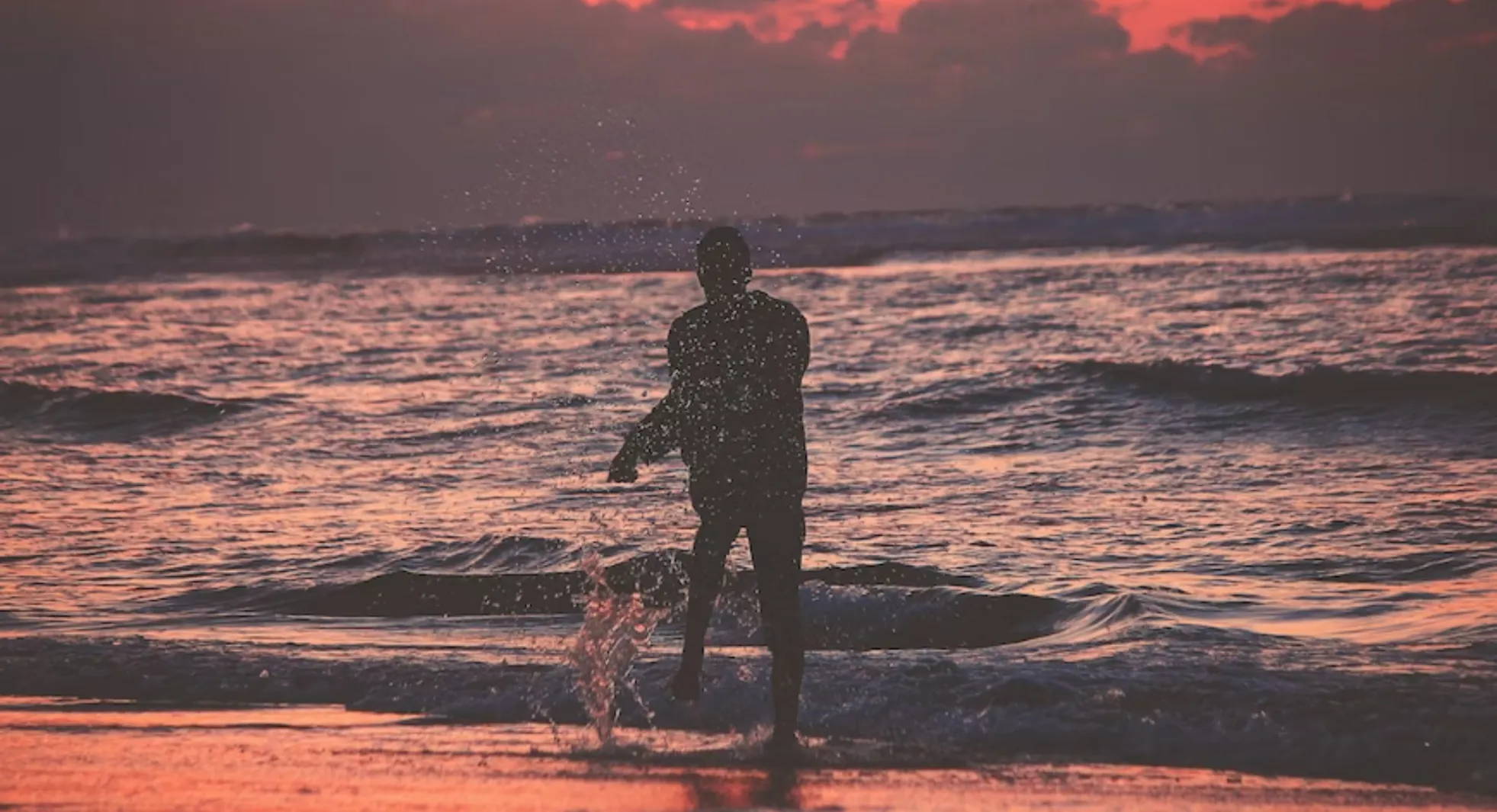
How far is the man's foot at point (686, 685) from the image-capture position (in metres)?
6.07

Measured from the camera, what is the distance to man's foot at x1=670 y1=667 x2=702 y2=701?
6.07 meters

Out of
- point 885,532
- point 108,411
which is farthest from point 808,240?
point 885,532

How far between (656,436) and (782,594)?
0.73m

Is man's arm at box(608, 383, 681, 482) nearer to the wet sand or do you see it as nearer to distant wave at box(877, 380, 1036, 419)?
the wet sand

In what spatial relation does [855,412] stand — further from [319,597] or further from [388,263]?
[388,263]

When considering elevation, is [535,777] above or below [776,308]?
below

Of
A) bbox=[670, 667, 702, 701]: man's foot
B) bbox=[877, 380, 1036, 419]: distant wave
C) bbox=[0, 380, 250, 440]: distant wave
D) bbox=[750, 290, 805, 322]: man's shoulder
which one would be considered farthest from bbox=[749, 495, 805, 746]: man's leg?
bbox=[0, 380, 250, 440]: distant wave

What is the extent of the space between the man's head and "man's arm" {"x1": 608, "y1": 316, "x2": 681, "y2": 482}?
0.71ft

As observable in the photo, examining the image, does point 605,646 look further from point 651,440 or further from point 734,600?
point 734,600

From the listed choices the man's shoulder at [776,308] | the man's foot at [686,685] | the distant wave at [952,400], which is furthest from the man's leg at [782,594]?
the distant wave at [952,400]

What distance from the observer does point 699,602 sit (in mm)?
6074

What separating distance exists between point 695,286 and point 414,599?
82.8ft

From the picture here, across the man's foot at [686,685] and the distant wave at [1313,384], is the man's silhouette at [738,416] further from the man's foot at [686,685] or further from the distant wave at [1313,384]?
the distant wave at [1313,384]

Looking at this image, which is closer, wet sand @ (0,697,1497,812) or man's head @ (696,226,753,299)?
wet sand @ (0,697,1497,812)
